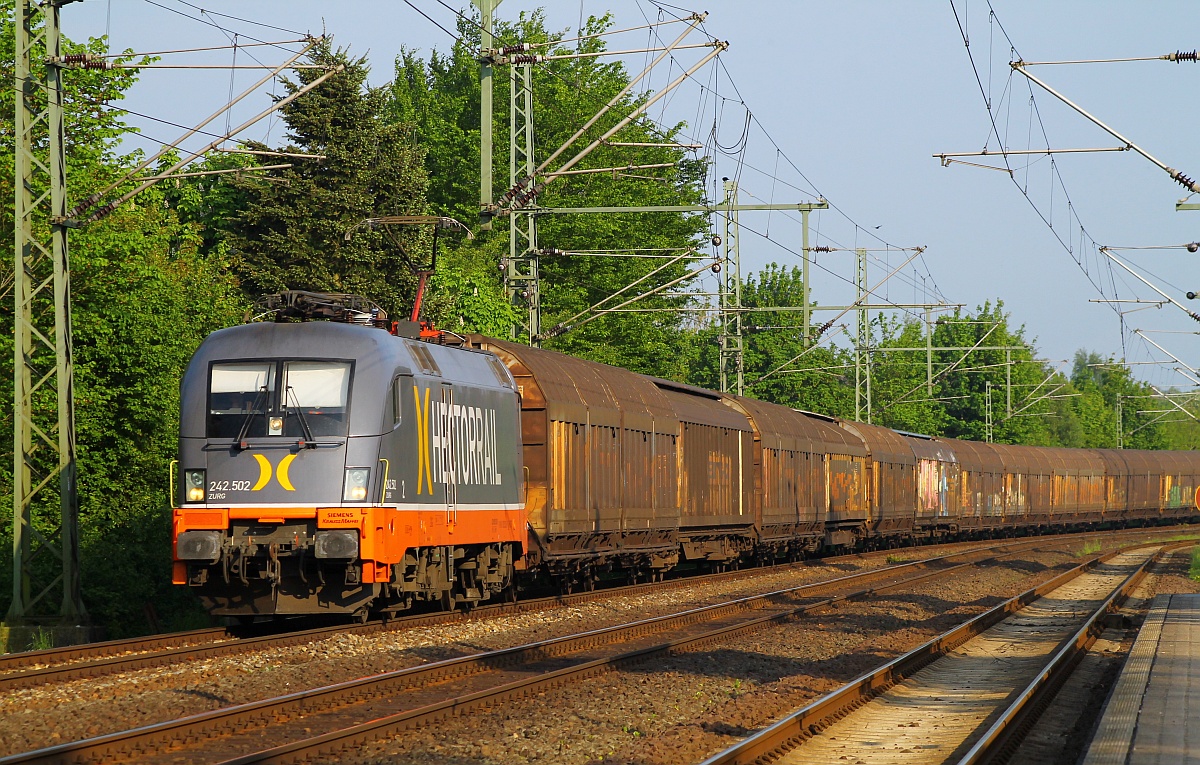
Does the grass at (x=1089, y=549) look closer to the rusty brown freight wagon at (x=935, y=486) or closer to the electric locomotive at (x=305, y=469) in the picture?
the rusty brown freight wagon at (x=935, y=486)

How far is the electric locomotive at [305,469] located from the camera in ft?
49.4

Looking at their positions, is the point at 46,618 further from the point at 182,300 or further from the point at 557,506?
the point at 182,300

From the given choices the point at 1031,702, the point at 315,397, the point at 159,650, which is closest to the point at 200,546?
the point at 159,650

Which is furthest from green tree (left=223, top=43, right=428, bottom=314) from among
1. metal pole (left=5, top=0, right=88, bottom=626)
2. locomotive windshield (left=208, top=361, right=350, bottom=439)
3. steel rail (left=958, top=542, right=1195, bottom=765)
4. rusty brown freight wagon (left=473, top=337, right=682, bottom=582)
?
steel rail (left=958, top=542, right=1195, bottom=765)

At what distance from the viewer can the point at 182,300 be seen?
28.7m

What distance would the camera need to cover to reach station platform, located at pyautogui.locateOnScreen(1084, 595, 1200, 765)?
29.2 ft

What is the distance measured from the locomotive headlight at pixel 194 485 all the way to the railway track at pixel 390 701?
12.9 ft

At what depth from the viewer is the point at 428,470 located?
16688 mm

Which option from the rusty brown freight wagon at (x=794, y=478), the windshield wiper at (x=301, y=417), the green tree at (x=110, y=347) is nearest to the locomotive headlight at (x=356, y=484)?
the windshield wiper at (x=301, y=417)

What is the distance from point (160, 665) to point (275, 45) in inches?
343

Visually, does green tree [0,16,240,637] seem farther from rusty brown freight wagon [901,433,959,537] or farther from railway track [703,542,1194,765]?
rusty brown freight wagon [901,433,959,537]

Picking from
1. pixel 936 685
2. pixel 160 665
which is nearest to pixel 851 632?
pixel 936 685

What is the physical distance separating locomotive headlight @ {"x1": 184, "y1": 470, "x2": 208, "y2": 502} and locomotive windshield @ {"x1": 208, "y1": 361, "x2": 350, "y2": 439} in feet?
1.54

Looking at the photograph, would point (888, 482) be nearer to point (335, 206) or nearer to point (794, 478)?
point (794, 478)
